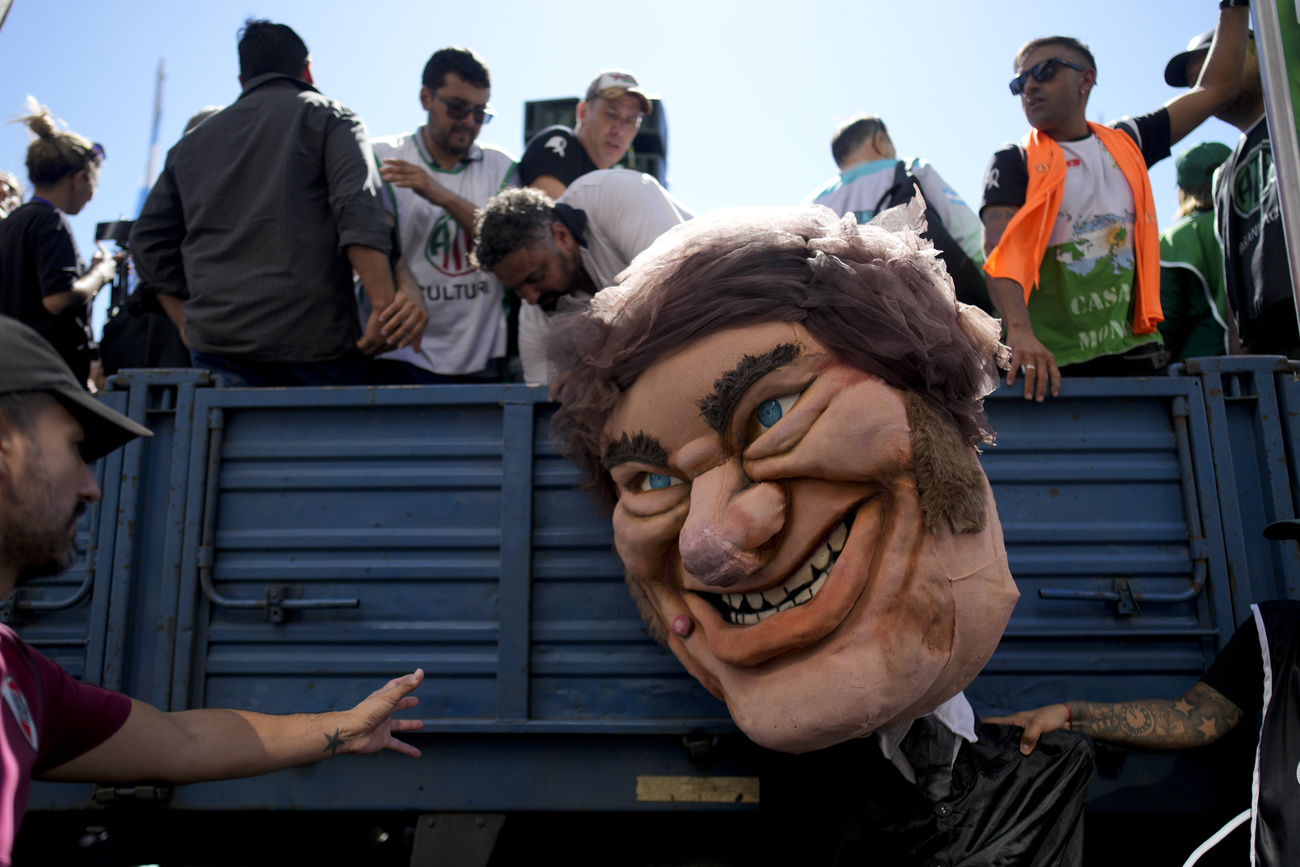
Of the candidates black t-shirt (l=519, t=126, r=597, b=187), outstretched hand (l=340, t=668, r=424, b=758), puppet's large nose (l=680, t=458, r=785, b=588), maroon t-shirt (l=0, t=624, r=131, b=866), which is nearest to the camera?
maroon t-shirt (l=0, t=624, r=131, b=866)

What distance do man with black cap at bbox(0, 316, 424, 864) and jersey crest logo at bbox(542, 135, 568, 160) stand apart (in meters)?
2.52

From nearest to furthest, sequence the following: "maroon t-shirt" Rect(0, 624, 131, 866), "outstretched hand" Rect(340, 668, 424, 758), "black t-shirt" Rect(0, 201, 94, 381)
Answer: "maroon t-shirt" Rect(0, 624, 131, 866) → "outstretched hand" Rect(340, 668, 424, 758) → "black t-shirt" Rect(0, 201, 94, 381)

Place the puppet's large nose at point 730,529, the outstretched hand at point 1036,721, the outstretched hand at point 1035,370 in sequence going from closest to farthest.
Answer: the puppet's large nose at point 730,529 < the outstretched hand at point 1036,721 < the outstretched hand at point 1035,370

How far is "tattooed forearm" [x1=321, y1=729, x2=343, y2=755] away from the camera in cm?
196

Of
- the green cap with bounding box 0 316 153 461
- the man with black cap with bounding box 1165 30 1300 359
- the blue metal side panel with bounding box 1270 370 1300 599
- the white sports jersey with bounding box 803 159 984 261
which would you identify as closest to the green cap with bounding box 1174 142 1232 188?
the man with black cap with bounding box 1165 30 1300 359

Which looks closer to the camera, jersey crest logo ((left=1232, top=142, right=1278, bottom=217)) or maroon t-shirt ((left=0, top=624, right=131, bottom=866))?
maroon t-shirt ((left=0, top=624, right=131, bottom=866))

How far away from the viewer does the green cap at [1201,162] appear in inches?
175

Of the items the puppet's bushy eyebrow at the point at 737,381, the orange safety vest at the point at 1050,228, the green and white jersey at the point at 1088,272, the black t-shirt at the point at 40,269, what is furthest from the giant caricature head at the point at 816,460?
the black t-shirt at the point at 40,269

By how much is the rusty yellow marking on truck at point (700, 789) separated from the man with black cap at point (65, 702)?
30.6 inches

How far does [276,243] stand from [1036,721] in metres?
2.80

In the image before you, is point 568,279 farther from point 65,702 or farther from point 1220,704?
point 1220,704

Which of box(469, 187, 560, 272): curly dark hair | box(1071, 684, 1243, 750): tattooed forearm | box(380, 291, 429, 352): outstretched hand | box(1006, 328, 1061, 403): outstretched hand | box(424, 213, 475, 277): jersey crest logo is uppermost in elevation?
box(424, 213, 475, 277): jersey crest logo

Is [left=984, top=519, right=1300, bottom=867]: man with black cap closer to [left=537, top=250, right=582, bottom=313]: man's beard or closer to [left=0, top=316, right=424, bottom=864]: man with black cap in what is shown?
[left=0, top=316, right=424, bottom=864]: man with black cap

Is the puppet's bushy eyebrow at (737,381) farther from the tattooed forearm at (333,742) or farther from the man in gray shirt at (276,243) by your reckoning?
the man in gray shirt at (276,243)
